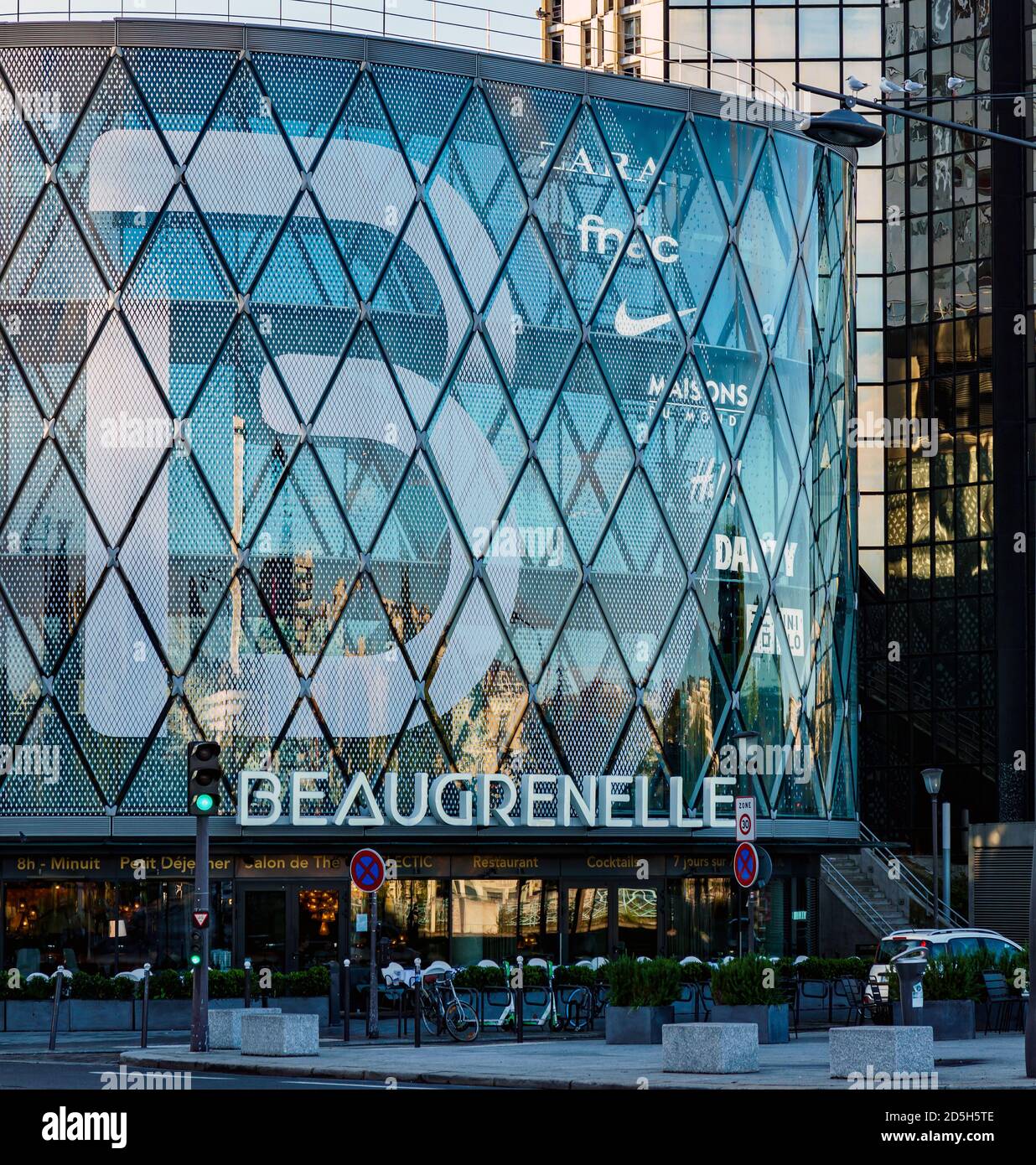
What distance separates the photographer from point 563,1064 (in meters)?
25.1

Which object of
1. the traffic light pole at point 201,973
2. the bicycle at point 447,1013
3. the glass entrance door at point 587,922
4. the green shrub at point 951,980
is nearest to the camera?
the traffic light pole at point 201,973

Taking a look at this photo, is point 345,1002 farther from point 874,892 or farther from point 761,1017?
point 874,892

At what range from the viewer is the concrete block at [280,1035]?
26.6 meters

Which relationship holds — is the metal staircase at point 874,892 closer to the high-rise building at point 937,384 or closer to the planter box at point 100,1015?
the high-rise building at point 937,384

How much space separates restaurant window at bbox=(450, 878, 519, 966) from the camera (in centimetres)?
4088

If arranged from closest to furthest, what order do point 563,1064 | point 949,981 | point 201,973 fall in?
1. point 563,1064
2. point 201,973
3. point 949,981

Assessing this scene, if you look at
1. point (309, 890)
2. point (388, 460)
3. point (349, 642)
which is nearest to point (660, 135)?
point (388, 460)

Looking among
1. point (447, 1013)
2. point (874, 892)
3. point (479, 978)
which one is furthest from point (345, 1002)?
point (874, 892)

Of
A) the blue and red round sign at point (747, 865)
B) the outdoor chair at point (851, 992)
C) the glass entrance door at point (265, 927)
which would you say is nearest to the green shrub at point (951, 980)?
the blue and red round sign at point (747, 865)

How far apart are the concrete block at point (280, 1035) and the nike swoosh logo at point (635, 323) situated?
20.1 meters

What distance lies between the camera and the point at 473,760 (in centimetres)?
4119

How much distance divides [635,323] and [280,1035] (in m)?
20.9

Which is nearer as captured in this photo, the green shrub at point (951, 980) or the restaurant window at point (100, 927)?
the green shrub at point (951, 980)
